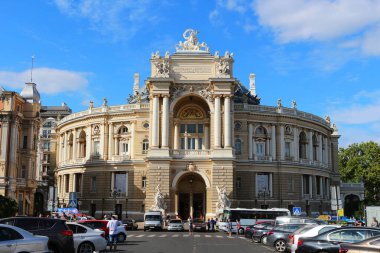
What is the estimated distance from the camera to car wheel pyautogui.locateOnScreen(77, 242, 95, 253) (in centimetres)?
2621

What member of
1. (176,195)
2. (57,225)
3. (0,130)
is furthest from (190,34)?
(57,225)

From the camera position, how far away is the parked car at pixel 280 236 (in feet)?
104

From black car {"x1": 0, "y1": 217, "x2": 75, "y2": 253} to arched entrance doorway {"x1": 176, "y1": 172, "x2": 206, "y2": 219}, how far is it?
47744mm

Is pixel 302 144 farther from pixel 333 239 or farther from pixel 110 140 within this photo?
pixel 333 239

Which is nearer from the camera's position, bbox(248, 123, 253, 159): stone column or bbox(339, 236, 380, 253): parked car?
bbox(339, 236, 380, 253): parked car

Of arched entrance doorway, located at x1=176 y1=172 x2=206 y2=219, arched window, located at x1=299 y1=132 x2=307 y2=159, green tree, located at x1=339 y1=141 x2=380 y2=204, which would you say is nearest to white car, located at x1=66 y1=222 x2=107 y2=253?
arched entrance doorway, located at x1=176 y1=172 x2=206 y2=219

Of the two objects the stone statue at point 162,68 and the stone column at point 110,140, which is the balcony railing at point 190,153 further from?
the stone column at point 110,140

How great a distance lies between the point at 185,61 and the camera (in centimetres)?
6850

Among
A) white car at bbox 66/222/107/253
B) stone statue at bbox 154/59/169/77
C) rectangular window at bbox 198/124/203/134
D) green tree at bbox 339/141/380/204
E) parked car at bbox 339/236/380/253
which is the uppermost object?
stone statue at bbox 154/59/169/77

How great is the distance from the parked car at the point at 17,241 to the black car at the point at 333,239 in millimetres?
11230

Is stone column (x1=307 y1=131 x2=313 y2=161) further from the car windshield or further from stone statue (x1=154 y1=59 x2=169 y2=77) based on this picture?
the car windshield

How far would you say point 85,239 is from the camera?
2620 centimetres

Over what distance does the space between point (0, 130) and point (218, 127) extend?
27.9 metres

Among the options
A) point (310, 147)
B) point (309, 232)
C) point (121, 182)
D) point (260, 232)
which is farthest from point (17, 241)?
point (310, 147)
